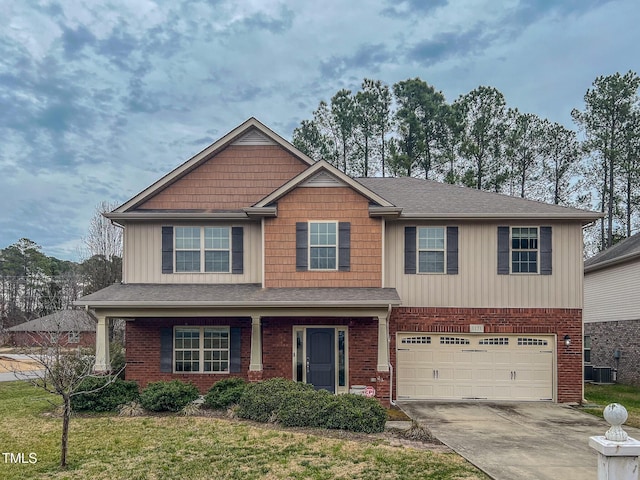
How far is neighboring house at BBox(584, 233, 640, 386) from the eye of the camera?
1852cm

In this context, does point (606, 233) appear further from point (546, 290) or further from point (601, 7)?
point (546, 290)

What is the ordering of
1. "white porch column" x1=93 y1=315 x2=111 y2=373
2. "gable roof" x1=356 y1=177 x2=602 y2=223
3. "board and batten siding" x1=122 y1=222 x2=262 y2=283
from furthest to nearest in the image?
1. "board and batten siding" x1=122 y1=222 x2=262 y2=283
2. "gable roof" x1=356 y1=177 x2=602 y2=223
3. "white porch column" x1=93 y1=315 x2=111 y2=373

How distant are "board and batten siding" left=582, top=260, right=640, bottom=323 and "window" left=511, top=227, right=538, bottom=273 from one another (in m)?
5.79

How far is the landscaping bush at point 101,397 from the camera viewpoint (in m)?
12.4

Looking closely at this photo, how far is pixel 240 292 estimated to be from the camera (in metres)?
14.1

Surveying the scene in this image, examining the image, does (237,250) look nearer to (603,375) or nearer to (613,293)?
(603,375)

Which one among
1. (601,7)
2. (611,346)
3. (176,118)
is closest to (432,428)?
(611,346)

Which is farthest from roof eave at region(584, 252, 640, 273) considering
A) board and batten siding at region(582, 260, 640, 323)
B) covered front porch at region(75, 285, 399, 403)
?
covered front porch at region(75, 285, 399, 403)

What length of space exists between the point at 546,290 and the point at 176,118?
61.3ft

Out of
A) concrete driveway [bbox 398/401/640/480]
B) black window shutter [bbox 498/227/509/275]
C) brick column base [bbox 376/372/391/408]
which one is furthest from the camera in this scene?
black window shutter [bbox 498/227/509/275]

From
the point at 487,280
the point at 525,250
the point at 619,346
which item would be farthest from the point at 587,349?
the point at 487,280

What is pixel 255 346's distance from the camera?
13.6m

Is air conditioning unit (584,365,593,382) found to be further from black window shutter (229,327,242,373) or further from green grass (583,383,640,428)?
black window shutter (229,327,242,373)

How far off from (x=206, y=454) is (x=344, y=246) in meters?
7.24
